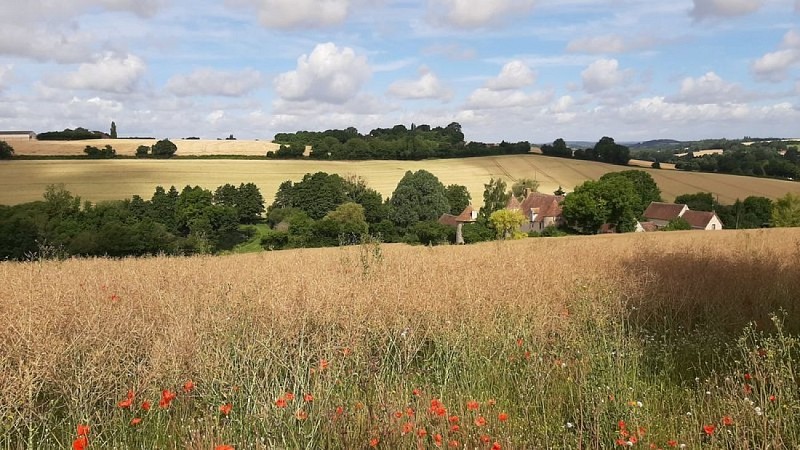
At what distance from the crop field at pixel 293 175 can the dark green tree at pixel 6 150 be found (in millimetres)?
2329

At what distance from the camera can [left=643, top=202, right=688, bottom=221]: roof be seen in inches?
2576

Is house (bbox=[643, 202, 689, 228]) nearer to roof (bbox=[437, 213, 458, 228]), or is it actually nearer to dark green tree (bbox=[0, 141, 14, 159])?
roof (bbox=[437, 213, 458, 228])

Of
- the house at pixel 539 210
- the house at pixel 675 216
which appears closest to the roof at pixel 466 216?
the house at pixel 539 210

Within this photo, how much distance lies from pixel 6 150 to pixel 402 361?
81.5 meters

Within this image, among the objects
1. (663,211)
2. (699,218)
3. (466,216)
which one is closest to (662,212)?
(663,211)

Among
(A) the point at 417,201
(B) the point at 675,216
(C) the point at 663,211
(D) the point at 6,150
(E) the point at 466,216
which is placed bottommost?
(E) the point at 466,216

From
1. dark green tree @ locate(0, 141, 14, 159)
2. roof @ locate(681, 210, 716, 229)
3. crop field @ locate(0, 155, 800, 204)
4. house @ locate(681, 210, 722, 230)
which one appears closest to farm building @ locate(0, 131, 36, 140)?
dark green tree @ locate(0, 141, 14, 159)

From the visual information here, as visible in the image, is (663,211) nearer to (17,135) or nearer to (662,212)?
(662,212)

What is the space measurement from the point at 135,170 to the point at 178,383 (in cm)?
7607

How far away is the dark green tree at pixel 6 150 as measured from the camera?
223 feet

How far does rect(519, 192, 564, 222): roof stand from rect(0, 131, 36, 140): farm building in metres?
73.1

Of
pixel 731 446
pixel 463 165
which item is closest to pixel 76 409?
pixel 731 446

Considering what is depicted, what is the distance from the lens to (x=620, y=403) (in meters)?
4.68

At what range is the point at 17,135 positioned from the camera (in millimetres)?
79500
